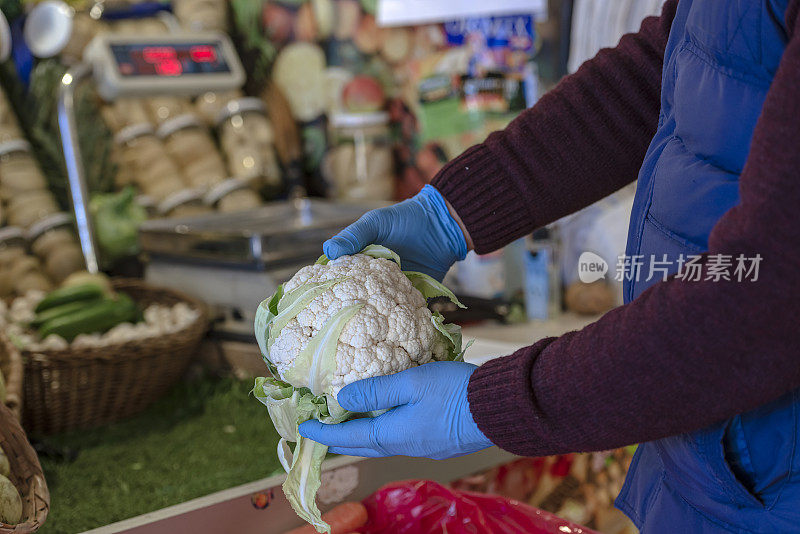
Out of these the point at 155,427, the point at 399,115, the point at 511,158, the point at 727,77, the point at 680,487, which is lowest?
the point at 155,427

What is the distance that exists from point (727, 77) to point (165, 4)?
8.73 feet

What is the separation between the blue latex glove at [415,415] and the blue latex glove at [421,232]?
293mm

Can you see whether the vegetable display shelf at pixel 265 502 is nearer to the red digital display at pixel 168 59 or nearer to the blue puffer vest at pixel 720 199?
the blue puffer vest at pixel 720 199

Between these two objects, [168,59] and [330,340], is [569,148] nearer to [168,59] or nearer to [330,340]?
[330,340]

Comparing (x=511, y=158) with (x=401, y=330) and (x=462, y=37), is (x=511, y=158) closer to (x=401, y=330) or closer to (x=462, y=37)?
(x=401, y=330)

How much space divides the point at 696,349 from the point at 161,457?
1.17 m

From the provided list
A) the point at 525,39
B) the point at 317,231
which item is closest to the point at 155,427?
the point at 317,231

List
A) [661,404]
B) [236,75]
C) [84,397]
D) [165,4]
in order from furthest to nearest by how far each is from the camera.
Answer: [165,4] < [236,75] < [84,397] < [661,404]

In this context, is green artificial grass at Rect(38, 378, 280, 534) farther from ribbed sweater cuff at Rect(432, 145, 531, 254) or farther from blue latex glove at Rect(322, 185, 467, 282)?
ribbed sweater cuff at Rect(432, 145, 531, 254)

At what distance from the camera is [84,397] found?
1674 millimetres

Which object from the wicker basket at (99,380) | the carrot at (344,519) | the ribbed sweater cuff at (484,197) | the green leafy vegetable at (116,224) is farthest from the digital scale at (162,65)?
the carrot at (344,519)

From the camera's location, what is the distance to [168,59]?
2312mm

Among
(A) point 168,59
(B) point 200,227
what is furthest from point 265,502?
(A) point 168,59

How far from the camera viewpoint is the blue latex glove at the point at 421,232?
1188 millimetres
